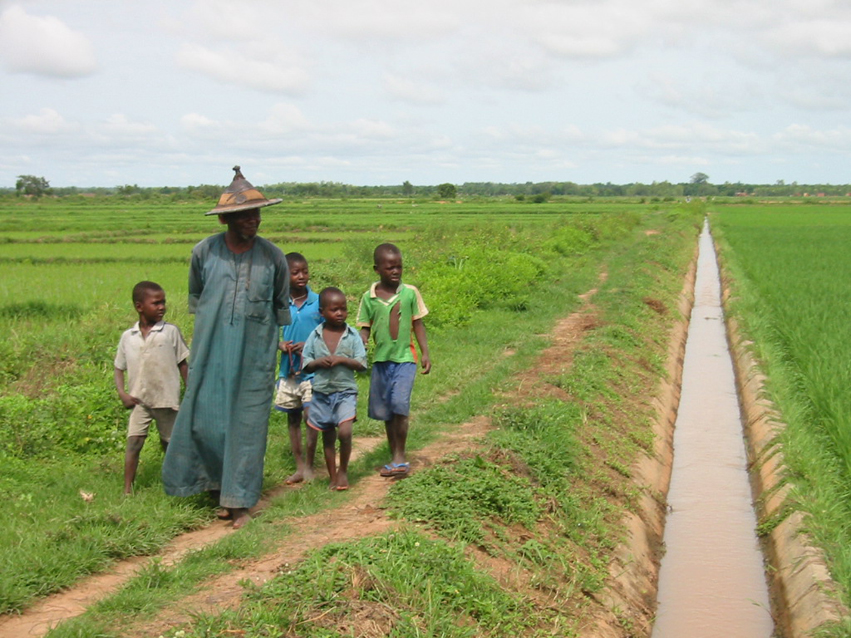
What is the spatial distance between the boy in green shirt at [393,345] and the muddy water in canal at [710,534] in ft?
6.33

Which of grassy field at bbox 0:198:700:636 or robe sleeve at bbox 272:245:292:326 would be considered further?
robe sleeve at bbox 272:245:292:326

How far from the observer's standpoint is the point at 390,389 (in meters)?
4.98

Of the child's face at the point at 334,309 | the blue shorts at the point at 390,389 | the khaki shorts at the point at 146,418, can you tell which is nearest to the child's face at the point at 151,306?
the khaki shorts at the point at 146,418

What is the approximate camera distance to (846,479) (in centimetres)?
570

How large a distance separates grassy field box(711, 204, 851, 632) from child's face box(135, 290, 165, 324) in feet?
13.0

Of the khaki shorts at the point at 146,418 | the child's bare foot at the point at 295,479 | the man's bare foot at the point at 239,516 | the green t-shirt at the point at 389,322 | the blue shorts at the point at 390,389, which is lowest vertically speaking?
the child's bare foot at the point at 295,479

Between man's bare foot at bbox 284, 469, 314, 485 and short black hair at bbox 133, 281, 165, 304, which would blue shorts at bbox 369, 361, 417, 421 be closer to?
man's bare foot at bbox 284, 469, 314, 485

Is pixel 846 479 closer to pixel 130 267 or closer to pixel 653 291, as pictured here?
pixel 653 291

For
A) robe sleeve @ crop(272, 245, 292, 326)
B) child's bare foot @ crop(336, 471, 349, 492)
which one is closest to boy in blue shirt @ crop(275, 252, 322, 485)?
child's bare foot @ crop(336, 471, 349, 492)

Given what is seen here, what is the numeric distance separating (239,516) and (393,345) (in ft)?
4.28

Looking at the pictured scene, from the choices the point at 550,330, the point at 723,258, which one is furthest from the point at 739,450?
the point at 723,258

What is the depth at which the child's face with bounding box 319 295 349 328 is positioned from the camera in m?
4.77

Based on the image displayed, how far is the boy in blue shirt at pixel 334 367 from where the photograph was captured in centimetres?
479

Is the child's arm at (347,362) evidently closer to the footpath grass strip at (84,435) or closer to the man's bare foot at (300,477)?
the man's bare foot at (300,477)
